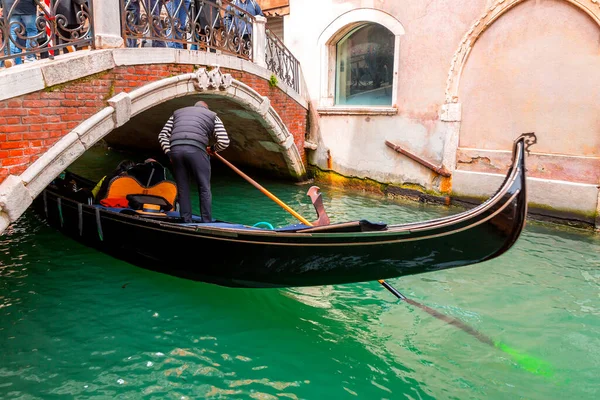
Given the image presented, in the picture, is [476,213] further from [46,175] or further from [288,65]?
[288,65]

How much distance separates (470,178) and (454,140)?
0.47 m

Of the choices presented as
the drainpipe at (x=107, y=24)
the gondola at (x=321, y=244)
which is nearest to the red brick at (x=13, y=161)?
the gondola at (x=321, y=244)

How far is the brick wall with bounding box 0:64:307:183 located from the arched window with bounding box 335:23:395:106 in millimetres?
3193

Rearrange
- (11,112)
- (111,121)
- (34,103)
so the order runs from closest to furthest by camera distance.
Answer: (11,112), (34,103), (111,121)

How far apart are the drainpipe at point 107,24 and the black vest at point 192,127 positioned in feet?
2.50

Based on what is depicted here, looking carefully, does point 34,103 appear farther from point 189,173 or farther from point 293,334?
point 293,334

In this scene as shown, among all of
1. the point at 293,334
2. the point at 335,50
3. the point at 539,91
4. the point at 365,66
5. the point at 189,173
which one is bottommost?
the point at 293,334

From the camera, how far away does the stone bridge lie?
2682 mm

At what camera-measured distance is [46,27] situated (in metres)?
3.21

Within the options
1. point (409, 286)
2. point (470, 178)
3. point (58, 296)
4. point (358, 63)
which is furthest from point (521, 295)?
point (358, 63)

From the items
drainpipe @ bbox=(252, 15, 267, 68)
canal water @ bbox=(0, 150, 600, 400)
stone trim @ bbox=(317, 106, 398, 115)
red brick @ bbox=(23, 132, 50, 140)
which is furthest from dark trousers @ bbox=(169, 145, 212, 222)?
stone trim @ bbox=(317, 106, 398, 115)

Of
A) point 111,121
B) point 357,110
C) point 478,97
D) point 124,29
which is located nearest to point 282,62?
point 357,110

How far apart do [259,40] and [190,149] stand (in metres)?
2.82

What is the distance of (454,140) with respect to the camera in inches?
212
